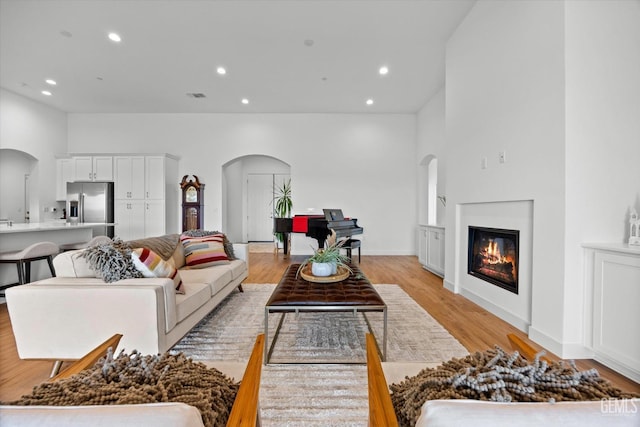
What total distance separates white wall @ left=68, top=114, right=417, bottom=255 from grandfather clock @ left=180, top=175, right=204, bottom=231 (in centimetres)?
24

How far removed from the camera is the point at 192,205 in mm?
6641

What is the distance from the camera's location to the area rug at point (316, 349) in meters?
1.54

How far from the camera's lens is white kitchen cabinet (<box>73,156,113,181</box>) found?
6.43 metres

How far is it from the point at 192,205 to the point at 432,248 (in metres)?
5.25

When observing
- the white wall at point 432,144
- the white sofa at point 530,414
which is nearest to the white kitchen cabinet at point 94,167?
the white wall at point 432,144

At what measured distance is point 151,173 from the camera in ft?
21.0

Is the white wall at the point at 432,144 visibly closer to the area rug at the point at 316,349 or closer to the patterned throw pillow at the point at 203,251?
the area rug at the point at 316,349

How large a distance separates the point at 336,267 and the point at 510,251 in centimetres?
175

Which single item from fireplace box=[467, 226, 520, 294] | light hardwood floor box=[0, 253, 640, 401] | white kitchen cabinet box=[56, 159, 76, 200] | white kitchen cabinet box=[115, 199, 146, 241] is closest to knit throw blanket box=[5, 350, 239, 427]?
light hardwood floor box=[0, 253, 640, 401]

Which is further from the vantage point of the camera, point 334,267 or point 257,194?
point 257,194

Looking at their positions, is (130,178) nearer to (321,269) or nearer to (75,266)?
(75,266)

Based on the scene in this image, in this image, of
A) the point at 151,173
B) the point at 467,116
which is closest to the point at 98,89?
the point at 151,173

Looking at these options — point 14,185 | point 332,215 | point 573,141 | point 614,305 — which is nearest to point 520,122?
point 573,141

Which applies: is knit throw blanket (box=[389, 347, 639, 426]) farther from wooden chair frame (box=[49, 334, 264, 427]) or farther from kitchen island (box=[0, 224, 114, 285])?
kitchen island (box=[0, 224, 114, 285])
